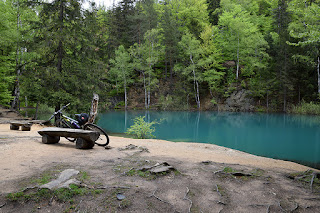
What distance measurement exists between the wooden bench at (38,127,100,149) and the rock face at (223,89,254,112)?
28.7 meters

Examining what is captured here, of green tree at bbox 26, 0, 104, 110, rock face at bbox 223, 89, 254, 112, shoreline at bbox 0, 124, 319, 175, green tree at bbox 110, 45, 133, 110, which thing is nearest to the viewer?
→ shoreline at bbox 0, 124, 319, 175

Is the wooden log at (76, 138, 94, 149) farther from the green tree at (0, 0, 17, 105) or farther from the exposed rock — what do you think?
the green tree at (0, 0, 17, 105)

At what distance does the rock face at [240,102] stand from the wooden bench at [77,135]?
94.3 ft

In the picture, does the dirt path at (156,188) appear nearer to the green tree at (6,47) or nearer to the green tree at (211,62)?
the green tree at (6,47)

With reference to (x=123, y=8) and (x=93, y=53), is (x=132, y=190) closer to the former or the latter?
(x=93, y=53)

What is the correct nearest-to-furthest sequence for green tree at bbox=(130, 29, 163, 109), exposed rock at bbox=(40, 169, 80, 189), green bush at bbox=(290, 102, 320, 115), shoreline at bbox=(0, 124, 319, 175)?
exposed rock at bbox=(40, 169, 80, 189), shoreline at bbox=(0, 124, 319, 175), green bush at bbox=(290, 102, 320, 115), green tree at bbox=(130, 29, 163, 109)

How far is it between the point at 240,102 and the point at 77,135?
29394 mm

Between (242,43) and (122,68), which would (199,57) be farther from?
(122,68)

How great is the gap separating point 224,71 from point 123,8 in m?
23.3

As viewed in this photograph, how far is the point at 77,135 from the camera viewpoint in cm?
A: 576

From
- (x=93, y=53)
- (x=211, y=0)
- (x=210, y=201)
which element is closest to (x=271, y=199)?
(x=210, y=201)

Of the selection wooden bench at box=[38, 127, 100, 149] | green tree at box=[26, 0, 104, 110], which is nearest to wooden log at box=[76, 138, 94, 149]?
wooden bench at box=[38, 127, 100, 149]

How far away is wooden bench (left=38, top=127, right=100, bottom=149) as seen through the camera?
5.72 meters

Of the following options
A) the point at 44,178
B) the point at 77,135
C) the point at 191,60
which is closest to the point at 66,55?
the point at 77,135
